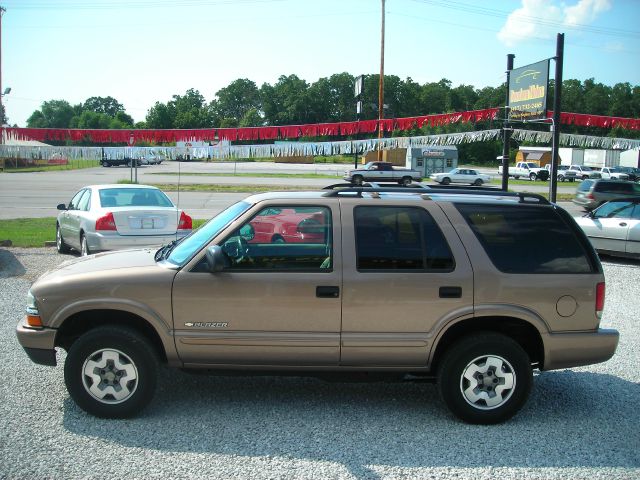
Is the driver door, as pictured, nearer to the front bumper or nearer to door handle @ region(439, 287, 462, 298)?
door handle @ region(439, 287, 462, 298)

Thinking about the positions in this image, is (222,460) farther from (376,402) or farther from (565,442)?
(565,442)

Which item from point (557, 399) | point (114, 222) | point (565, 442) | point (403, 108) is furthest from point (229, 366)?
point (403, 108)

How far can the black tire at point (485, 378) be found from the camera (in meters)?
4.72

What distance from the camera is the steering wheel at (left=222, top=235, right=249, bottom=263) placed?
4.80 meters

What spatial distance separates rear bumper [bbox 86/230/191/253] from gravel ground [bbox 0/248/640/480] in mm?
4968

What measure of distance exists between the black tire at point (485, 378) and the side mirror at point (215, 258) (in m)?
1.81

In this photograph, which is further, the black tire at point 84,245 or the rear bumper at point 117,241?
the black tire at point 84,245

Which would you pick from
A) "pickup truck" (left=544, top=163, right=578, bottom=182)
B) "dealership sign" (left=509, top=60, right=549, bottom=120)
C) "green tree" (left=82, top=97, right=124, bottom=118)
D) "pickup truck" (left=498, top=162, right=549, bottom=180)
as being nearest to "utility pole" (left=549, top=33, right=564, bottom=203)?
"dealership sign" (left=509, top=60, right=549, bottom=120)

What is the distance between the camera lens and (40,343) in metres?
4.74

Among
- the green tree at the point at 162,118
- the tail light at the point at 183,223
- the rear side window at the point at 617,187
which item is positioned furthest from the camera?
the green tree at the point at 162,118

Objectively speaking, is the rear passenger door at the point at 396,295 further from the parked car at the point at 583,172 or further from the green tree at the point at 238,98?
the green tree at the point at 238,98

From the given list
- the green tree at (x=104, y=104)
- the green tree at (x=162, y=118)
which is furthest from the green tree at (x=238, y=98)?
the green tree at (x=162, y=118)

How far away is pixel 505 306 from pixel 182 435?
99.4 inches

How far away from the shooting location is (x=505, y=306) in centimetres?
472
